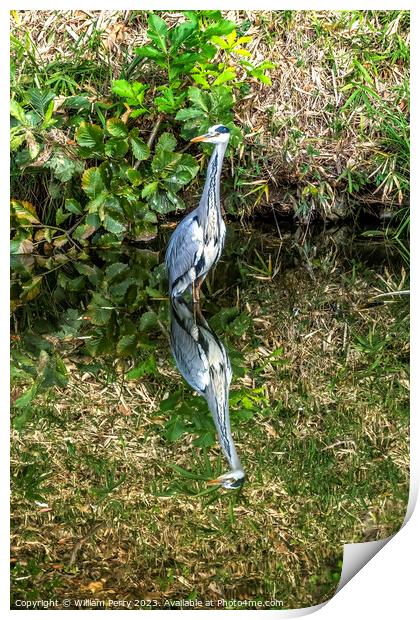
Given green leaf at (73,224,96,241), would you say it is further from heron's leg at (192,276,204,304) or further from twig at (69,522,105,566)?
twig at (69,522,105,566)

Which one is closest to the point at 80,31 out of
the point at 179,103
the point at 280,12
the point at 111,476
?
the point at 179,103

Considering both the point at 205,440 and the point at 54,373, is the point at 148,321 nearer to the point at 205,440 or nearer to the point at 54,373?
the point at 54,373

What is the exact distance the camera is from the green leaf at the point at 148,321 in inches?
84.8

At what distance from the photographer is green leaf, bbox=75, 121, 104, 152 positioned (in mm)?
2359

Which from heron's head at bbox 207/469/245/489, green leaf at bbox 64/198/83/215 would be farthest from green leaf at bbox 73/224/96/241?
heron's head at bbox 207/469/245/489

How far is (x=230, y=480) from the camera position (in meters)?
1.75

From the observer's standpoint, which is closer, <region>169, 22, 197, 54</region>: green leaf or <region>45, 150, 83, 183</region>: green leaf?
<region>169, 22, 197, 54</region>: green leaf

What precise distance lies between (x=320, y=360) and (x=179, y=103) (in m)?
0.76

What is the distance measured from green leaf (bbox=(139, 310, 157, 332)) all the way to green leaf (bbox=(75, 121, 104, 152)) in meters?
0.48

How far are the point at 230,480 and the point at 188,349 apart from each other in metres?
0.40

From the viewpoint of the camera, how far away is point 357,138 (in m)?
2.51

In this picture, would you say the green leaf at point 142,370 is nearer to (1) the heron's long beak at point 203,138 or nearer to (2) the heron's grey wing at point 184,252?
(2) the heron's grey wing at point 184,252

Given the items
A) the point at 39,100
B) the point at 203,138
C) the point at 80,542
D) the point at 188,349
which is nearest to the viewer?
the point at 80,542

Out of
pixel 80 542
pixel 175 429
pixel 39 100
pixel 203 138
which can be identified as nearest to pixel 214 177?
pixel 203 138
